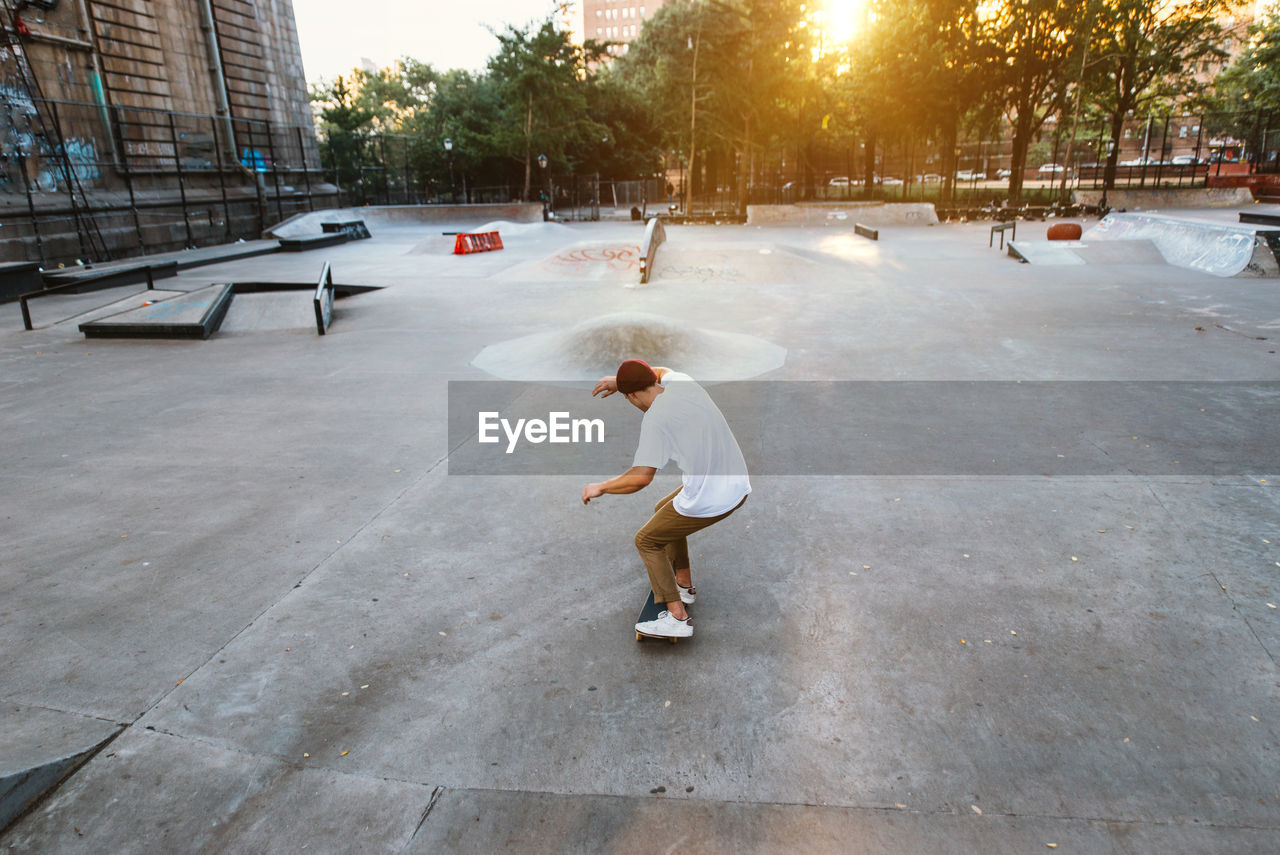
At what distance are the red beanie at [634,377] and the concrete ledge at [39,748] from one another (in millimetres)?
2996

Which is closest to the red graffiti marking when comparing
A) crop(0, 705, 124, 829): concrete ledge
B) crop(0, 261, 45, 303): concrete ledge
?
crop(0, 261, 45, 303): concrete ledge

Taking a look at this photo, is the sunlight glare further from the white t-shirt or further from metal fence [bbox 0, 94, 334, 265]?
the white t-shirt

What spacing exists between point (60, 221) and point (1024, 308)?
27.5 metres

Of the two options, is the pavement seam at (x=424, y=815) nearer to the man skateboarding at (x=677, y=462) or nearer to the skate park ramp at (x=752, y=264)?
the man skateboarding at (x=677, y=462)

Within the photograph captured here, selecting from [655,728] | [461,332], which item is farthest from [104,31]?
[655,728]

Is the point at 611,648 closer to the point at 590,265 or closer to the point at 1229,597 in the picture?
the point at 1229,597

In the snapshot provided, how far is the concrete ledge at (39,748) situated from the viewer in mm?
3092

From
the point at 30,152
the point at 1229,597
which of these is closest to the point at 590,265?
the point at 30,152

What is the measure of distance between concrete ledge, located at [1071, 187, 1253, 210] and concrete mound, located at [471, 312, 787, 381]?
1367 inches

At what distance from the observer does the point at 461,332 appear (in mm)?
13117

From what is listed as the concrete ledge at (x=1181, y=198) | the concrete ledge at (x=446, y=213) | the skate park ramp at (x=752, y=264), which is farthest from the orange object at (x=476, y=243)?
the concrete ledge at (x=1181, y=198)

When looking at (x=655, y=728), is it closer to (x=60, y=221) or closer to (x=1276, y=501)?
(x=1276, y=501)

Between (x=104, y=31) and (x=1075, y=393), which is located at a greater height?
(x=104, y=31)

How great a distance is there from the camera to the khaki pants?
4.05 m
